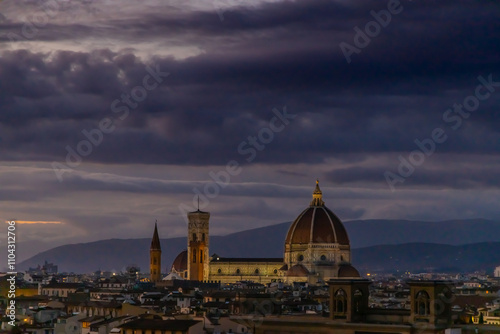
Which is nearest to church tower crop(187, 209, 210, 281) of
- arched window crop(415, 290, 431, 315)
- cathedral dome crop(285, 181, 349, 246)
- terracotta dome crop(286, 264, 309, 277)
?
cathedral dome crop(285, 181, 349, 246)

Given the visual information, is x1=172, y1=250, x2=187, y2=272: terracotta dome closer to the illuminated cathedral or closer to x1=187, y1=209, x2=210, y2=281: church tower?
the illuminated cathedral

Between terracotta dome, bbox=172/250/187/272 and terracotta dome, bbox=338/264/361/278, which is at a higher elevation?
terracotta dome, bbox=172/250/187/272

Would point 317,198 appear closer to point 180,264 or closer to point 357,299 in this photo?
point 180,264

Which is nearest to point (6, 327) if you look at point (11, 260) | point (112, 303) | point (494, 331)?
point (11, 260)

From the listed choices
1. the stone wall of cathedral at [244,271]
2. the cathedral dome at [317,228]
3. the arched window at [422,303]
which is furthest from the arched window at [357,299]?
the stone wall of cathedral at [244,271]

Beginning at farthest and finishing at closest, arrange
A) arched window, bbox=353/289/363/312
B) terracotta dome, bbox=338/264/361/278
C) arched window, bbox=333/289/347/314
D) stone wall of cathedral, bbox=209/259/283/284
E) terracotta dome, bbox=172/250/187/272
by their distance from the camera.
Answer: terracotta dome, bbox=172/250/187/272, stone wall of cathedral, bbox=209/259/283/284, terracotta dome, bbox=338/264/361/278, arched window, bbox=333/289/347/314, arched window, bbox=353/289/363/312

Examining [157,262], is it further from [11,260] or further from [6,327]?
[11,260]

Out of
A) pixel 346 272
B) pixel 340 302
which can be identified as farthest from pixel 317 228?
pixel 340 302

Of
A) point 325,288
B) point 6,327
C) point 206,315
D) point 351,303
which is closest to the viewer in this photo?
point 351,303

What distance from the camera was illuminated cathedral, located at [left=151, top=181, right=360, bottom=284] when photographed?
151500mm

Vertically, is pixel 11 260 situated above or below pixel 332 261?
below

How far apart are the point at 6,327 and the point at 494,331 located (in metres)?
19.9

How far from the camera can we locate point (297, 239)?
15550 centimetres

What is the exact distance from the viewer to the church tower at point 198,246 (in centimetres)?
16162
